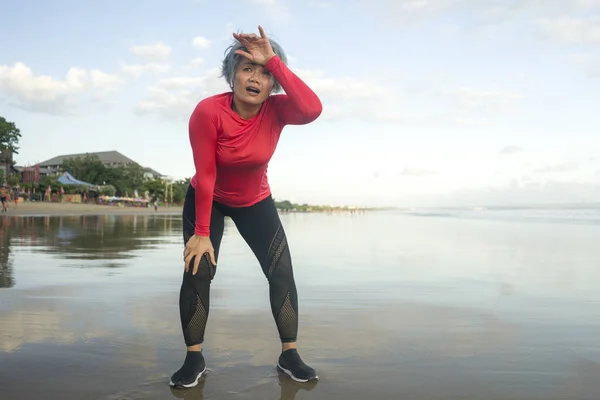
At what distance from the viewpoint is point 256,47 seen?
2807mm

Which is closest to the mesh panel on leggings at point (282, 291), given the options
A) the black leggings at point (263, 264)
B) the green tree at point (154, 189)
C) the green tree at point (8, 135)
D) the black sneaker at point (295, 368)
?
the black leggings at point (263, 264)

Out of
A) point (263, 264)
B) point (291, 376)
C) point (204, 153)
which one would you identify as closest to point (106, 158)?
point (263, 264)

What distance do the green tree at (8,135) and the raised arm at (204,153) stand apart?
57584mm

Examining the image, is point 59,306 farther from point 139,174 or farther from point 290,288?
point 139,174

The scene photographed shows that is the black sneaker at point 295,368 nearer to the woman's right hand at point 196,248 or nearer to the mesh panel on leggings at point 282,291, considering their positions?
the mesh panel on leggings at point 282,291

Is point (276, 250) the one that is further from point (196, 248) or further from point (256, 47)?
point (256, 47)

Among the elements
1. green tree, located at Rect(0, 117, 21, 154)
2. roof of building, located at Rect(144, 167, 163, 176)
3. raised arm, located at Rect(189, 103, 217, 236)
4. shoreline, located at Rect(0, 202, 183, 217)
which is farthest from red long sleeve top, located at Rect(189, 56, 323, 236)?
roof of building, located at Rect(144, 167, 163, 176)

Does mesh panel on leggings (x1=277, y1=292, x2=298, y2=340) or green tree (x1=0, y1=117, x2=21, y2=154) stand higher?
green tree (x1=0, y1=117, x2=21, y2=154)

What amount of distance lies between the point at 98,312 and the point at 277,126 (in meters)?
2.30

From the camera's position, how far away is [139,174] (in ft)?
308

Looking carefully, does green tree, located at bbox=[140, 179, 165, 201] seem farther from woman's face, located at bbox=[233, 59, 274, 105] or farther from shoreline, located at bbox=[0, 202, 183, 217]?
woman's face, located at bbox=[233, 59, 274, 105]

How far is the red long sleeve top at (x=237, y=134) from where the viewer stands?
2.79 metres

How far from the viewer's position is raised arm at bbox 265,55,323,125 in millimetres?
2770

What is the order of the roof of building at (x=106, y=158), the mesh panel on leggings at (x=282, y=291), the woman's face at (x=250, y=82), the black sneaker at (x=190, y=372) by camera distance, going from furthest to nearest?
the roof of building at (x=106, y=158) → the mesh panel on leggings at (x=282, y=291) → the woman's face at (x=250, y=82) → the black sneaker at (x=190, y=372)
